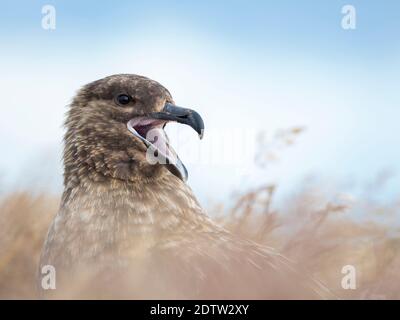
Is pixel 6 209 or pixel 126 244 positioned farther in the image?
pixel 6 209

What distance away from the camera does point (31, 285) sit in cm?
577

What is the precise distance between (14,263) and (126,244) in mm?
1884

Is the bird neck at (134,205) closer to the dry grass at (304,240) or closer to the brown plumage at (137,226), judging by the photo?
the brown plumage at (137,226)

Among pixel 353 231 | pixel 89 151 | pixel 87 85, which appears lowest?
pixel 353 231

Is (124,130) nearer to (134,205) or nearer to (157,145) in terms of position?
(157,145)

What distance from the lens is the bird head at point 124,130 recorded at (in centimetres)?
458

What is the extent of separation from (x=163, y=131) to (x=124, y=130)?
8.9 inches

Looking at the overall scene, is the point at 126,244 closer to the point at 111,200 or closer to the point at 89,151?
the point at 111,200

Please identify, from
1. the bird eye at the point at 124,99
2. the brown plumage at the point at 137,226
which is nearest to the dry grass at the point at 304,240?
the brown plumage at the point at 137,226

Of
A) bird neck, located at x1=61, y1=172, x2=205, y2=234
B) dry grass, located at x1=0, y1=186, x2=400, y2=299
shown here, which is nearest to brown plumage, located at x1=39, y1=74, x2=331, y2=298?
bird neck, located at x1=61, y1=172, x2=205, y2=234

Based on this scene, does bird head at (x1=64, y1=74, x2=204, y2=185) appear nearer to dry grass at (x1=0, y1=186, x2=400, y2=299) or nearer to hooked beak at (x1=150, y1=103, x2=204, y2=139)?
hooked beak at (x1=150, y1=103, x2=204, y2=139)

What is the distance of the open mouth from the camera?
4566mm
